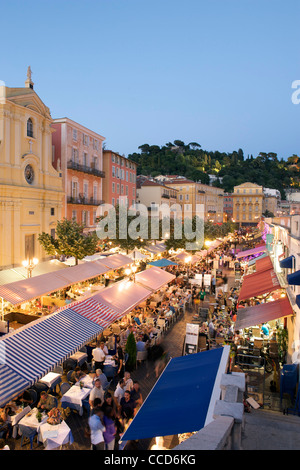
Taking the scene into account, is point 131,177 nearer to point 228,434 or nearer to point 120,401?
point 120,401

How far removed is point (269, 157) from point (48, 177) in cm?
13433

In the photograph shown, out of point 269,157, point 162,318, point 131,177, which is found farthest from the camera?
point 269,157

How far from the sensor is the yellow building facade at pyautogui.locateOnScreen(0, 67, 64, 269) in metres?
20.8

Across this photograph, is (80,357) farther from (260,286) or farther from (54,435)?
(260,286)

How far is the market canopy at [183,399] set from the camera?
4.91 metres

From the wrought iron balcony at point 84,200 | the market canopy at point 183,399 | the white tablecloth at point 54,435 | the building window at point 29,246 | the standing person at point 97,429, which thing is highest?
the wrought iron balcony at point 84,200

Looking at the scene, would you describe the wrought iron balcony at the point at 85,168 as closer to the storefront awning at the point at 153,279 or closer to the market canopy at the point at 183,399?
the storefront awning at the point at 153,279

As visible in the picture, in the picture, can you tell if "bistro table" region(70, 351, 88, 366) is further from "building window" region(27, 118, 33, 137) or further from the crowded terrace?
"building window" region(27, 118, 33, 137)

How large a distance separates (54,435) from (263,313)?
6.61 m

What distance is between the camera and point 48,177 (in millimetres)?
25000

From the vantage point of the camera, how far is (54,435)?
6770 mm

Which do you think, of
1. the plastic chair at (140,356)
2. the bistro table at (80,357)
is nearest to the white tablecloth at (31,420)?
the bistro table at (80,357)

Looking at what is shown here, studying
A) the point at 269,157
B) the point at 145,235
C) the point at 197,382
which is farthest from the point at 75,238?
the point at 269,157

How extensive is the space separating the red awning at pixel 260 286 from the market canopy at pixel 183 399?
528cm
